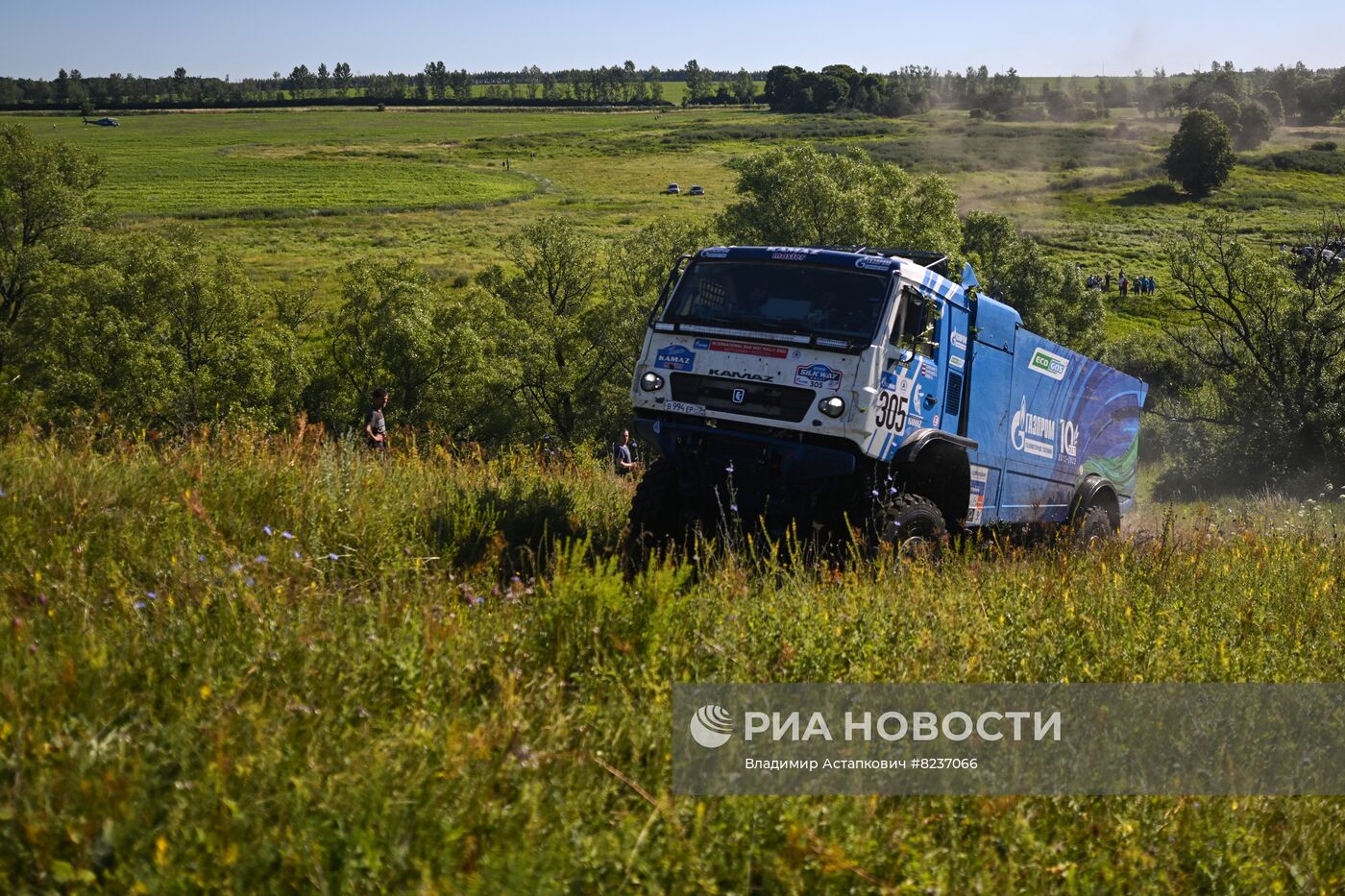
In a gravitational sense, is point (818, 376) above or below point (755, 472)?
above

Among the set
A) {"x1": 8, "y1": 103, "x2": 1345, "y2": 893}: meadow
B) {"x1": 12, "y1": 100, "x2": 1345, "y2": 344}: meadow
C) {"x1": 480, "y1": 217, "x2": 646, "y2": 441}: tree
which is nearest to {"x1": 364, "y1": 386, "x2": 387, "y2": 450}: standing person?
{"x1": 8, "y1": 103, "x2": 1345, "y2": 893}: meadow

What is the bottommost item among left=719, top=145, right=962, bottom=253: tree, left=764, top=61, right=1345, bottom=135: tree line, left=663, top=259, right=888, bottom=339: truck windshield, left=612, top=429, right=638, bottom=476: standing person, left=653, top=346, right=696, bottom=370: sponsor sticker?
left=612, top=429, right=638, bottom=476: standing person

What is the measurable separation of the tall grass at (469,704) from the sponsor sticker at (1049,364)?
5.42 m

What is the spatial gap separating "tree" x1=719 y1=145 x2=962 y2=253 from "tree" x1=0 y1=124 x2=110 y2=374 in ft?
98.8

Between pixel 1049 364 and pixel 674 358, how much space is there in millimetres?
5514

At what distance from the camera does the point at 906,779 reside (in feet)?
13.5

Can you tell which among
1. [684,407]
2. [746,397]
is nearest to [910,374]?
[746,397]

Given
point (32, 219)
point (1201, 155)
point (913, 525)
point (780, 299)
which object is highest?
point (1201, 155)

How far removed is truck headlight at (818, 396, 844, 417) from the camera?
27.3 feet

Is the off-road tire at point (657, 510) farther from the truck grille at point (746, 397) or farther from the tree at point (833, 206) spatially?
the tree at point (833, 206)

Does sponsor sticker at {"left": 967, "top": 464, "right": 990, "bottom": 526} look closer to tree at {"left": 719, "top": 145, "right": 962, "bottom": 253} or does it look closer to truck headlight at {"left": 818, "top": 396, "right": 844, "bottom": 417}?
truck headlight at {"left": 818, "top": 396, "right": 844, "bottom": 417}

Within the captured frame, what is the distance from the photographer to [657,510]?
9.01 metres

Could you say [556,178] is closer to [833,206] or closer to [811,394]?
[833,206]

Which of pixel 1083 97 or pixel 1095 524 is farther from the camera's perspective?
pixel 1083 97
